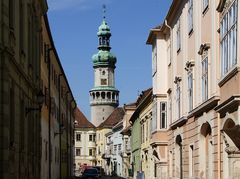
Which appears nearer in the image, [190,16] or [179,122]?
[190,16]

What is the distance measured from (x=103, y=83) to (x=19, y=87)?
436 ft

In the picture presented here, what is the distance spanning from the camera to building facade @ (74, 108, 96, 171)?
14575 cm

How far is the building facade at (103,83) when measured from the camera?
153 m

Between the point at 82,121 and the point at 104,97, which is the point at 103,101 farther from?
the point at 82,121

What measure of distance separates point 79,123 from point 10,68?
Answer: 12465 cm

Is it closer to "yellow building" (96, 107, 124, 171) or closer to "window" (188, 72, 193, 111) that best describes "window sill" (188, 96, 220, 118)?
"window" (188, 72, 193, 111)

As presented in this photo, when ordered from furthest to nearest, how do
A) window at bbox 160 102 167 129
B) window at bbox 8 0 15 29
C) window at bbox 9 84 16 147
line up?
window at bbox 160 102 167 129
window at bbox 9 84 16 147
window at bbox 8 0 15 29

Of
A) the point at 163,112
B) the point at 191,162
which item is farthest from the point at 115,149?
the point at 191,162

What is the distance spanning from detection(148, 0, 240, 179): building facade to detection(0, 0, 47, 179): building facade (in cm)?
670

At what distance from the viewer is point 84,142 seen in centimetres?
15012

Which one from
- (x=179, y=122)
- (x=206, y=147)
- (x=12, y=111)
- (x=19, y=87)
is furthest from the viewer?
(x=179, y=122)

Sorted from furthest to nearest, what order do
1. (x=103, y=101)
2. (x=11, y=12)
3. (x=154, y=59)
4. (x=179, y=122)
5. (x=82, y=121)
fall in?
(x=103, y=101) < (x=82, y=121) < (x=154, y=59) < (x=179, y=122) < (x=11, y=12)

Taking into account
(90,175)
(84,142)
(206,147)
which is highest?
(206,147)

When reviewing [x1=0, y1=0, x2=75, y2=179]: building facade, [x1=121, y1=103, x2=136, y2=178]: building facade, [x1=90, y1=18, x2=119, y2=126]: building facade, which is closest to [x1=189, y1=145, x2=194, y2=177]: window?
[x1=0, y1=0, x2=75, y2=179]: building facade
